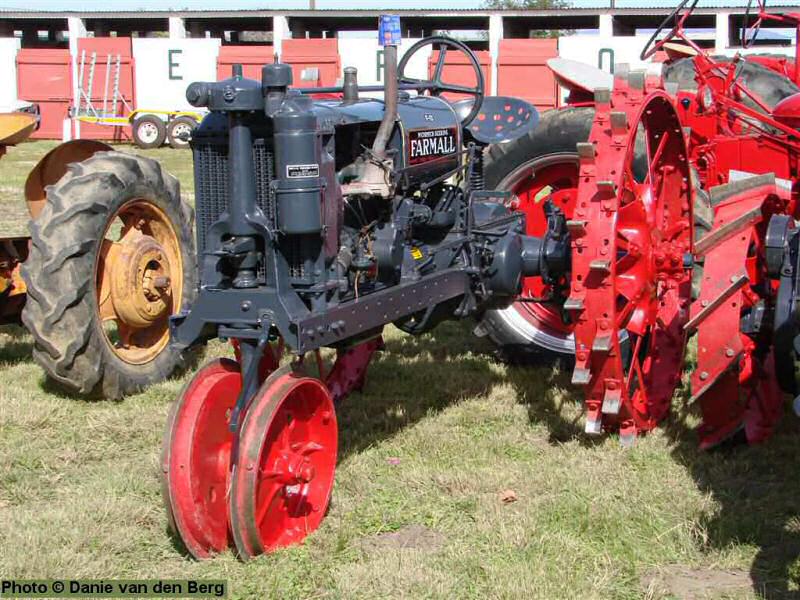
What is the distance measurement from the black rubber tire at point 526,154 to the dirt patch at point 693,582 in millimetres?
2361

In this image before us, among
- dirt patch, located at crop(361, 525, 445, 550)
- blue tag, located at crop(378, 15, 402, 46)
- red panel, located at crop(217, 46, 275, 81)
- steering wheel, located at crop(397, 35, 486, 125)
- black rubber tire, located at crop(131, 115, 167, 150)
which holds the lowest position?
dirt patch, located at crop(361, 525, 445, 550)

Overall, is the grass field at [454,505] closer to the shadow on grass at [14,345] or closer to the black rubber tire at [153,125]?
the shadow on grass at [14,345]

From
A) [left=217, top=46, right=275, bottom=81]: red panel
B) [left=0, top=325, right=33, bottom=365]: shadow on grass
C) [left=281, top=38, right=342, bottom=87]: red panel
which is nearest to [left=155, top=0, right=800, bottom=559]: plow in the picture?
[left=0, top=325, right=33, bottom=365]: shadow on grass

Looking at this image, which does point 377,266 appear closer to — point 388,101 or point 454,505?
point 388,101

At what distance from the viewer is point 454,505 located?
3965 mm

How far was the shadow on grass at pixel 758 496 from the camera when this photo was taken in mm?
3428

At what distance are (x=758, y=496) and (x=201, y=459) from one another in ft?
7.04

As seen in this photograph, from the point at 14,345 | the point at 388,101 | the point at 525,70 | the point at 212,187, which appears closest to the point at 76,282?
the point at 212,187

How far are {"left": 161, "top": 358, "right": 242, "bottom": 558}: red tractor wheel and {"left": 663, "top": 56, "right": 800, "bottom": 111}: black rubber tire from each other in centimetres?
509

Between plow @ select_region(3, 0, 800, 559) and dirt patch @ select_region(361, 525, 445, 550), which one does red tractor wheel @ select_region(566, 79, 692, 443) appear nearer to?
plow @ select_region(3, 0, 800, 559)

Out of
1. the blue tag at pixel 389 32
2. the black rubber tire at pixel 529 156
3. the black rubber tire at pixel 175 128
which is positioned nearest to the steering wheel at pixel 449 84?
the black rubber tire at pixel 529 156

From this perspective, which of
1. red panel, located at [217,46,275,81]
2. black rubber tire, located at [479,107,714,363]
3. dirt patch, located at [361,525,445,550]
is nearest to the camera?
dirt patch, located at [361,525,445,550]

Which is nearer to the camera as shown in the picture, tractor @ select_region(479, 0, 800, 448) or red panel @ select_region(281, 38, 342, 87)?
tractor @ select_region(479, 0, 800, 448)

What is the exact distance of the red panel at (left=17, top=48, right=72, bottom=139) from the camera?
2681 cm
